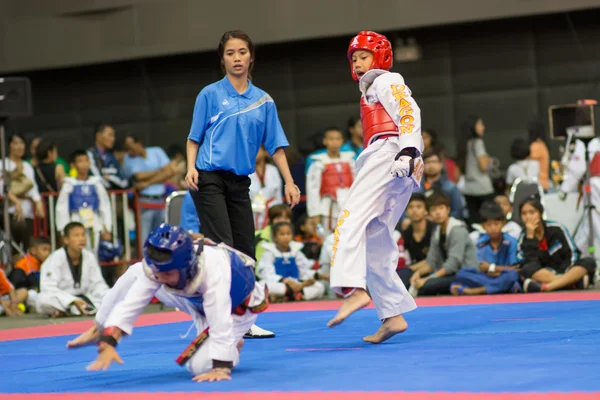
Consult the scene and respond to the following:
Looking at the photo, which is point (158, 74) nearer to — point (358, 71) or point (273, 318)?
point (273, 318)

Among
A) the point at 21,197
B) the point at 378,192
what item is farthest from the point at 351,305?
the point at 21,197

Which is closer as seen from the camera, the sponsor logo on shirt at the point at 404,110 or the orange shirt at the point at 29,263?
the sponsor logo on shirt at the point at 404,110

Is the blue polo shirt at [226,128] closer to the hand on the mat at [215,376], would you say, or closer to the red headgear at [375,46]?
the red headgear at [375,46]

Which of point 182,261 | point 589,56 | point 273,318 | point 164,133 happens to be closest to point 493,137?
point 589,56

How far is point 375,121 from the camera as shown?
482 cm

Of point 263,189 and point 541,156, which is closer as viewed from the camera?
point 263,189

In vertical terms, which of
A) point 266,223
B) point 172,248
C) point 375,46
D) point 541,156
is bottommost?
point 266,223

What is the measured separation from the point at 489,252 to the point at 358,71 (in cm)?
407

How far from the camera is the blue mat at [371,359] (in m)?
3.38

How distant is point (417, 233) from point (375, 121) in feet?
14.2

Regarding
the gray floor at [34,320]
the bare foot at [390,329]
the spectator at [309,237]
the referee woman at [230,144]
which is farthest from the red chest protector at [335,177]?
the bare foot at [390,329]

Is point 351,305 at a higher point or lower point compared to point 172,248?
lower

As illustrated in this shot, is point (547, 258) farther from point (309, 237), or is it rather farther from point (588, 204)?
point (309, 237)

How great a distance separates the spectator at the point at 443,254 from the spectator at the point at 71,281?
8.87 ft
